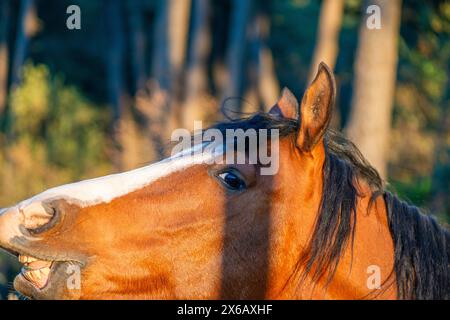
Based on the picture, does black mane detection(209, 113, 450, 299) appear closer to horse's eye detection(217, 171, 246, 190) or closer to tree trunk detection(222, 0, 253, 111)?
horse's eye detection(217, 171, 246, 190)

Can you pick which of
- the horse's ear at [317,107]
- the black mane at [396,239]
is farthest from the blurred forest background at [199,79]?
the horse's ear at [317,107]

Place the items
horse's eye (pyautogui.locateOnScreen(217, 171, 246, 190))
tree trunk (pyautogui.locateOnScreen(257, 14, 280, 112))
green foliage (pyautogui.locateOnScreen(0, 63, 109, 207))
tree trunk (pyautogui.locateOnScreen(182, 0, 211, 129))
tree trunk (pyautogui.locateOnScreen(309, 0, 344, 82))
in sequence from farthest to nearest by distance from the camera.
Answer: tree trunk (pyautogui.locateOnScreen(257, 14, 280, 112)), green foliage (pyautogui.locateOnScreen(0, 63, 109, 207)), tree trunk (pyautogui.locateOnScreen(182, 0, 211, 129)), tree trunk (pyautogui.locateOnScreen(309, 0, 344, 82)), horse's eye (pyautogui.locateOnScreen(217, 171, 246, 190))

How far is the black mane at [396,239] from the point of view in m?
3.46

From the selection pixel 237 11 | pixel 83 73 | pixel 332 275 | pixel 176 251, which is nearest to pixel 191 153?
pixel 176 251

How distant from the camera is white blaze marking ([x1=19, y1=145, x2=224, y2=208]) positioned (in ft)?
11.1

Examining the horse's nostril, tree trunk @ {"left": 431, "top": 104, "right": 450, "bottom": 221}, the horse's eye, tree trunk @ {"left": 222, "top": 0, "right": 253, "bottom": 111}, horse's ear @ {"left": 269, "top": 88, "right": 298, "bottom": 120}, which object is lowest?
tree trunk @ {"left": 431, "top": 104, "right": 450, "bottom": 221}

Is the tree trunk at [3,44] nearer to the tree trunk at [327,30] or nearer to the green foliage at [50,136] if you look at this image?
the green foliage at [50,136]

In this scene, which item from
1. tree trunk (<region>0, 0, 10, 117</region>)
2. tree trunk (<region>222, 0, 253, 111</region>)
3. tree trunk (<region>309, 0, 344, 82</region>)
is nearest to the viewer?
tree trunk (<region>309, 0, 344, 82</region>)

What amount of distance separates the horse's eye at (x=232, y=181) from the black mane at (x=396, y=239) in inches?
14.2

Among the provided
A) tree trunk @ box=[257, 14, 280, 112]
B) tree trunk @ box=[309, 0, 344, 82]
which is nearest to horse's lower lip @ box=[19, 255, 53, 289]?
tree trunk @ box=[309, 0, 344, 82]

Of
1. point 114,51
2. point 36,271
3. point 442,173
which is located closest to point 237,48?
point 114,51

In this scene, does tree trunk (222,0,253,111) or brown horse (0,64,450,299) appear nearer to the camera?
brown horse (0,64,450,299)

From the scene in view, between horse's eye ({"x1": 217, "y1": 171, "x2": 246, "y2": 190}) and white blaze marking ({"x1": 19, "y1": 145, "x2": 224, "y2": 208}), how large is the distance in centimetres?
11

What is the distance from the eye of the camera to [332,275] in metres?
3.47
